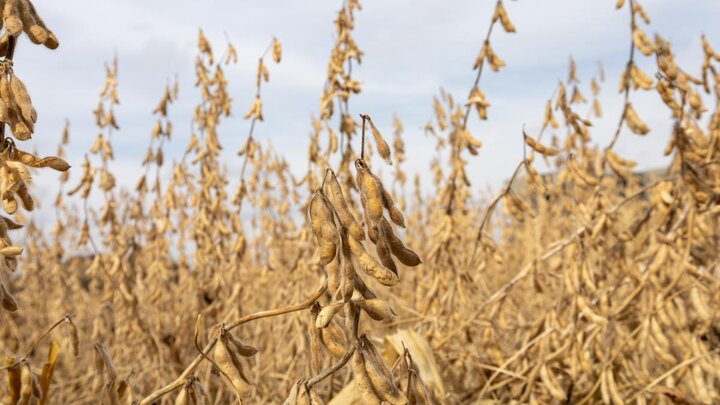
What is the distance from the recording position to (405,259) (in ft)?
2.93

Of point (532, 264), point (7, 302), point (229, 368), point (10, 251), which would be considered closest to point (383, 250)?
point (229, 368)

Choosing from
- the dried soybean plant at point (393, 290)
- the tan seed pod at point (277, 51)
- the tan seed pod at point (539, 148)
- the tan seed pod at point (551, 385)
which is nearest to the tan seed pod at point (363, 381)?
the dried soybean plant at point (393, 290)

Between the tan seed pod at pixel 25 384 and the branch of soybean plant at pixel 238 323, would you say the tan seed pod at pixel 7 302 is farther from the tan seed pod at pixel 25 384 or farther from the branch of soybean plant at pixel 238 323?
the branch of soybean plant at pixel 238 323

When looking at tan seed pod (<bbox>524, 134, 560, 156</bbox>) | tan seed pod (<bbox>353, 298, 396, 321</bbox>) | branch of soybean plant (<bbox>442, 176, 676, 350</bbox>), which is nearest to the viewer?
tan seed pod (<bbox>353, 298, 396, 321</bbox>)

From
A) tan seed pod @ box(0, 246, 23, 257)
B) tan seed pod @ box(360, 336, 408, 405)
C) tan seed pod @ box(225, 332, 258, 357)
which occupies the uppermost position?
tan seed pod @ box(0, 246, 23, 257)

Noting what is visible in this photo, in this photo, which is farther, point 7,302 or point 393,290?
point 393,290

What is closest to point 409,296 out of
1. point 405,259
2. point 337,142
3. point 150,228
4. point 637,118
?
point 150,228

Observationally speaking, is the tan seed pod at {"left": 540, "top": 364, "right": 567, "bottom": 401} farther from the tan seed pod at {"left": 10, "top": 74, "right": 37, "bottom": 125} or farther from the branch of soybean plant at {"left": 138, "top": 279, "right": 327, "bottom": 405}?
the tan seed pod at {"left": 10, "top": 74, "right": 37, "bottom": 125}

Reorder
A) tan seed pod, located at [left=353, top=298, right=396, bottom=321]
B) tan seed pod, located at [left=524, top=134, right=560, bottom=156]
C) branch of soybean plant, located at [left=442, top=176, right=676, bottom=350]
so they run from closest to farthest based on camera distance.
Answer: tan seed pod, located at [left=353, top=298, right=396, bottom=321] → tan seed pod, located at [left=524, top=134, right=560, bottom=156] → branch of soybean plant, located at [left=442, top=176, right=676, bottom=350]

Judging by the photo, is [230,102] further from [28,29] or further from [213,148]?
[28,29]

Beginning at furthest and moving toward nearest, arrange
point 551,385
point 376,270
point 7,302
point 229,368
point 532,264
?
point 532,264 → point 551,385 → point 7,302 → point 229,368 → point 376,270

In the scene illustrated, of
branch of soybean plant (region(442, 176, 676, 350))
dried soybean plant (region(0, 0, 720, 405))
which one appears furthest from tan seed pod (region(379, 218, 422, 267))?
branch of soybean plant (region(442, 176, 676, 350))

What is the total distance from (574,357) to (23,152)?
1496 millimetres

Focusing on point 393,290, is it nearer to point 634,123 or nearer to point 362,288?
point 634,123
